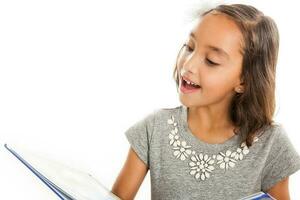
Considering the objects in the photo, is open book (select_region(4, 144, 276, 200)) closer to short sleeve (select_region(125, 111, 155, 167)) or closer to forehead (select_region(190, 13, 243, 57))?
short sleeve (select_region(125, 111, 155, 167))

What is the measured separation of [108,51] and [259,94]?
615 millimetres

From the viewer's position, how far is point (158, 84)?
1.62m

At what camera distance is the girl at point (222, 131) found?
1.05m

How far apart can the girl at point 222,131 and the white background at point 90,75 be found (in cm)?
41

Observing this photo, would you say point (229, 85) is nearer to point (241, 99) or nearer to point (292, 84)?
point (241, 99)

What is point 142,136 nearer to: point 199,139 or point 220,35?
point 199,139

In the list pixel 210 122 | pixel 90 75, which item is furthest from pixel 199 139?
pixel 90 75

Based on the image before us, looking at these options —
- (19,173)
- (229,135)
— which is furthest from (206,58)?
(19,173)

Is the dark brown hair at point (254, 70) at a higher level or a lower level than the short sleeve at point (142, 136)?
higher

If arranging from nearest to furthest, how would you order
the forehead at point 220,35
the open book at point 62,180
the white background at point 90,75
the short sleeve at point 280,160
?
the open book at point 62,180
the forehead at point 220,35
the short sleeve at point 280,160
the white background at point 90,75

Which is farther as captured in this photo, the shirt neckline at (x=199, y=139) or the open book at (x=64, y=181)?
the shirt neckline at (x=199, y=139)

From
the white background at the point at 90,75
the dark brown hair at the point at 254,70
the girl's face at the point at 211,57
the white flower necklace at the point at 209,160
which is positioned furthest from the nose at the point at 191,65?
the white background at the point at 90,75

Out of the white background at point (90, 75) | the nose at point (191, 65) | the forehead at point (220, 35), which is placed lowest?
the white background at point (90, 75)

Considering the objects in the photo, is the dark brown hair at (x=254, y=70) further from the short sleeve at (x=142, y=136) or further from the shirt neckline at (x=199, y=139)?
the short sleeve at (x=142, y=136)
